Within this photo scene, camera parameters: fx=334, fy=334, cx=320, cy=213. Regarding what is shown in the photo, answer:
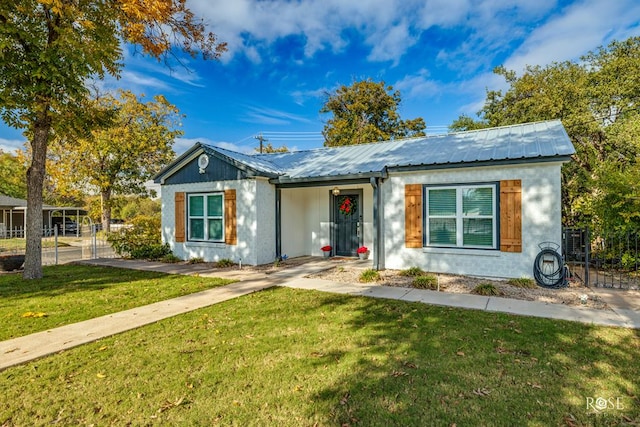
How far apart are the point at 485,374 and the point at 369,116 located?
80.4ft

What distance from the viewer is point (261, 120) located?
87.5ft

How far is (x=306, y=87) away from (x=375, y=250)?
58.4 feet

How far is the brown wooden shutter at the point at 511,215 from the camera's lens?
25.1 ft

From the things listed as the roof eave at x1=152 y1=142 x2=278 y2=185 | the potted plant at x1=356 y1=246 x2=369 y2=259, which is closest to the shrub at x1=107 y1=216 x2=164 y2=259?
the roof eave at x1=152 y1=142 x2=278 y2=185

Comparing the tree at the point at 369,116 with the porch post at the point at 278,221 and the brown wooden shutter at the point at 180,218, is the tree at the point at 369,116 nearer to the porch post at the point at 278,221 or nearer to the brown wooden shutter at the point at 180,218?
the porch post at the point at 278,221

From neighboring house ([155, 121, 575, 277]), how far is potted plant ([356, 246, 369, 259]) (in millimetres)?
379

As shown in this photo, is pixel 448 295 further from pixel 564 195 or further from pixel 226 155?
pixel 564 195

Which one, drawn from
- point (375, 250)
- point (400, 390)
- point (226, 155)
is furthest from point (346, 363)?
point (226, 155)

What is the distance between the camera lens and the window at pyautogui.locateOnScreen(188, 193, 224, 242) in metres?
11.0

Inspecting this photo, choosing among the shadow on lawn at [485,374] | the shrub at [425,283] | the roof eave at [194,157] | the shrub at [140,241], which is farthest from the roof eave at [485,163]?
the shrub at [140,241]

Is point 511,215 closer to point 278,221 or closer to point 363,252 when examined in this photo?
point 363,252

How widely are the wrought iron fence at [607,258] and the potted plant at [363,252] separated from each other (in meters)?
5.25

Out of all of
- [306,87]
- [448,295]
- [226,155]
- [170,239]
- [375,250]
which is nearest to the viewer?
[448,295]

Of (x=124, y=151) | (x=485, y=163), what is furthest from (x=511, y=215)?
(x=124, y=151)
